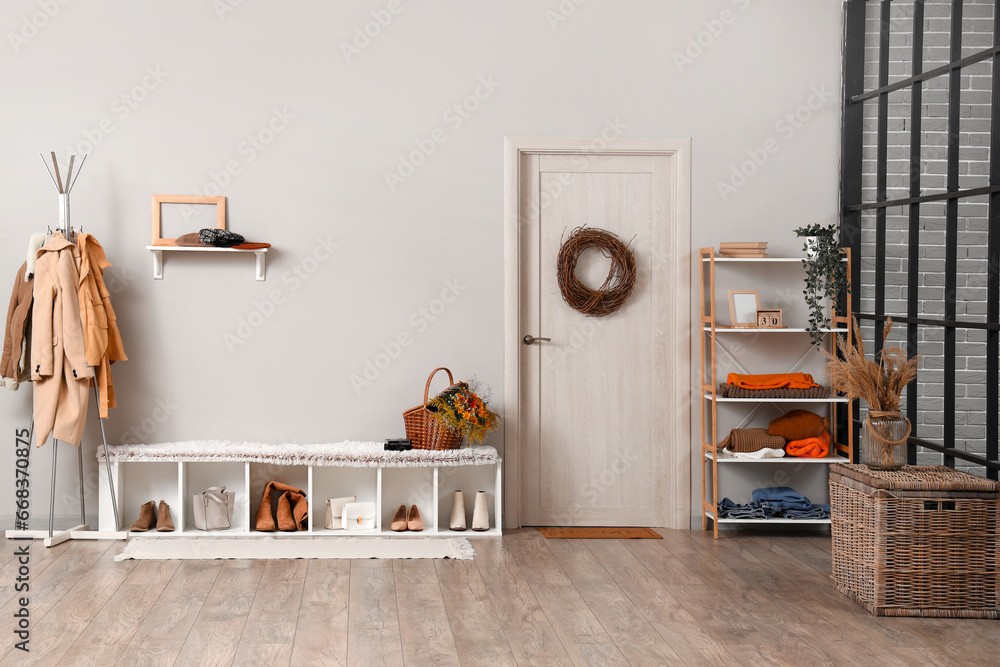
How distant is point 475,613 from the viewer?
10.2ft

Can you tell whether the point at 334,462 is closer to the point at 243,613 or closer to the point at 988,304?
the point at 243,613

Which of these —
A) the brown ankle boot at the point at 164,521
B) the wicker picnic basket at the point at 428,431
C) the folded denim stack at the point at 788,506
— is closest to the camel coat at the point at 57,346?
the brown ankle boot at the point at 164,521

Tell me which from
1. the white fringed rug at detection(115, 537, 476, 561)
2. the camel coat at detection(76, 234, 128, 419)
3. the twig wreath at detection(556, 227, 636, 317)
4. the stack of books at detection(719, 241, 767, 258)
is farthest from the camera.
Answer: the twig wreath at detection(556, 227, 636, 317)

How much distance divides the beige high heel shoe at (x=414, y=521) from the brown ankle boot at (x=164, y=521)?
1154 mm

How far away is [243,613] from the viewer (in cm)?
307

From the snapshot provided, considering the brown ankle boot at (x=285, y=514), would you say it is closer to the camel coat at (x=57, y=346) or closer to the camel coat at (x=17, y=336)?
the camel coat at (x=57, y=346)

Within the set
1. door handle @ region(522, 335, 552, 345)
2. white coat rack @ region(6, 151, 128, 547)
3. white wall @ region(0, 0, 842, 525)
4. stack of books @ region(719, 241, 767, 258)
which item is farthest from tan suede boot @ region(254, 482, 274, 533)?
stack of books @ region(719, 241, 767, 258)

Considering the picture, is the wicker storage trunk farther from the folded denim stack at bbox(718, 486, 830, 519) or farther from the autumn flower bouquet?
the autumn flower bouquet

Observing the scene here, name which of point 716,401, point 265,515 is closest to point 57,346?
point 265,515

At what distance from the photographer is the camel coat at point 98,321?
13.0 ft

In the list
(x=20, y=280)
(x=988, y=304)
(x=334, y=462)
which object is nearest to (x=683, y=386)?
(x=988, y=304)

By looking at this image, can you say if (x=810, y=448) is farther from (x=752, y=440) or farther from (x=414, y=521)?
(x=414, y=521)

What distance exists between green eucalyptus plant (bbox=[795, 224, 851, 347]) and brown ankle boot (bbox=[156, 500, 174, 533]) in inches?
130

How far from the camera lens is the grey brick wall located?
3664 mm
